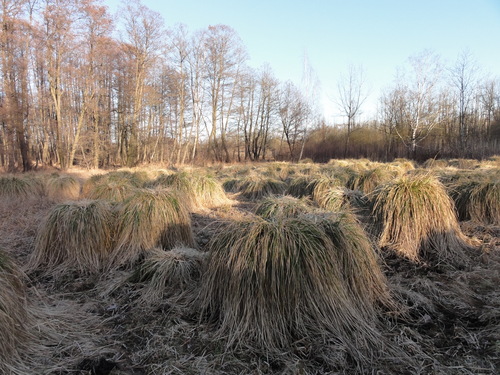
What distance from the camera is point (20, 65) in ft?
57.0

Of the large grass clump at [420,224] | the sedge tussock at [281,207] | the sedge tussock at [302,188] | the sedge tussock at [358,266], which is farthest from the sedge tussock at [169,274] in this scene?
the sedge tussock at [302,188]

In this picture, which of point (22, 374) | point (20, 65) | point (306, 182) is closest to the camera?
point (22, 374)

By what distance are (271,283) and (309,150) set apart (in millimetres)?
30108

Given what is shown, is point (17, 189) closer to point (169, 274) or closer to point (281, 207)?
point (169, 274)

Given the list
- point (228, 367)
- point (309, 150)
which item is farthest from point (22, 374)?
point (309, 150)

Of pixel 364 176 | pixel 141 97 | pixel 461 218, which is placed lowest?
pixel 461 218

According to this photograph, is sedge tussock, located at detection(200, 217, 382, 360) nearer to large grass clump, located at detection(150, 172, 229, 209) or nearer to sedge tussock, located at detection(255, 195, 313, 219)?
sedge tussock, located at detection(255, 195, 313, 219)

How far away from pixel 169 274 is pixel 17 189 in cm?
790

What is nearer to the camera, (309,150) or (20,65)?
(20,65)

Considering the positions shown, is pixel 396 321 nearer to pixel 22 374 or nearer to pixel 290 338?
pixel 290 338

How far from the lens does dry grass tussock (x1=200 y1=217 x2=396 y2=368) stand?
7.18ft

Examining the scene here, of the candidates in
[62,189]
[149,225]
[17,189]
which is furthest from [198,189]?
[17,189]

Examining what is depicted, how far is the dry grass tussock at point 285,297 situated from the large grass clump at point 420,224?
68.4 inches

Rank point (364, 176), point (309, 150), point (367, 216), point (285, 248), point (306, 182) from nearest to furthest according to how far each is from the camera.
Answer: point (285, 248), point (367, 216), point (364, 176), point (306, 182), point (309, 150)
